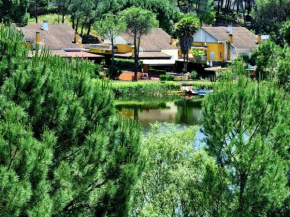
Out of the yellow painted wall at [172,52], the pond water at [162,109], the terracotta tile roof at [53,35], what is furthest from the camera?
the yellow painted wall at [172,52]

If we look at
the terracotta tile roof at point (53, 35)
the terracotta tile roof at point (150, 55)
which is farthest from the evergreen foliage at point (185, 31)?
the terracotta tile roof at point (53, 35)

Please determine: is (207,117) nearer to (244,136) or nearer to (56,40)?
(244,136)

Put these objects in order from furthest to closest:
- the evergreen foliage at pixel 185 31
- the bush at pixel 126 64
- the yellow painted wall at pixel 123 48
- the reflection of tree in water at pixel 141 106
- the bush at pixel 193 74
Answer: the yellow painted wall at pixel 123 48
the evergreen foliage at pixel 185 31
the bush at pixel 126 64
the bush at pixel 193 74
the reflection of tree in water at pixel 141 106

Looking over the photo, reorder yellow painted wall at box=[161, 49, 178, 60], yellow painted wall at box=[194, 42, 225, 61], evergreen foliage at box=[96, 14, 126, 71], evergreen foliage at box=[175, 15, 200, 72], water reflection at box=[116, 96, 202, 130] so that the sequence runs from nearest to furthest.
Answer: water reflection at box=[116, 96, 202, 130]
evergreen foliage at box=[96, 14, 126, 71]
evergreen foliage at box=[175, 15, 200, 72]
yellow painted wall at box=[161, 49, 178, 60]
yellow painted wall at box=[194, 42, 225, 61]

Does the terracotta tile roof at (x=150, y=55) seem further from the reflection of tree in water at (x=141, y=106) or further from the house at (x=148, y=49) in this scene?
the reflection of tree in water at (x=141, y=106)

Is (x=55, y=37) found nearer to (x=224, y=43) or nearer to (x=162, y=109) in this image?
(x=162, y=109)

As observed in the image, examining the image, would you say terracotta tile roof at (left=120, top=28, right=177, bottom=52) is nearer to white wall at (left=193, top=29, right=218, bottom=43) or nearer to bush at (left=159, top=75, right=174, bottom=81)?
white wall at (left=193, top=29, right=218, bottom=43)

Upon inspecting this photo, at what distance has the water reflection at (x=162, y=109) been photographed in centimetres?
4833

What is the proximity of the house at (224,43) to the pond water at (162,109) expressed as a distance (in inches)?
998

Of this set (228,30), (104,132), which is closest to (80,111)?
(104,132)

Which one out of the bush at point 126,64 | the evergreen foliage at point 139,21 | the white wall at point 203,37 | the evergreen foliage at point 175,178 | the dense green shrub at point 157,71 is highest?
the evergreen foliage at point 139,21

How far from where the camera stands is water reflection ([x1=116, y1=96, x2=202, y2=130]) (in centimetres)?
4833

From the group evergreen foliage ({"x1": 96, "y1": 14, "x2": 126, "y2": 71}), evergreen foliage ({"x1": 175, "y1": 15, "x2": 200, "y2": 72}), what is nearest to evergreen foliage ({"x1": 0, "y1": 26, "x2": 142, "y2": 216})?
evergreen foliage ({"x1": 96, "y1": 14, "x2": 126, "y2": 71})

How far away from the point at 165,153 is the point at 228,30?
67.1 m
